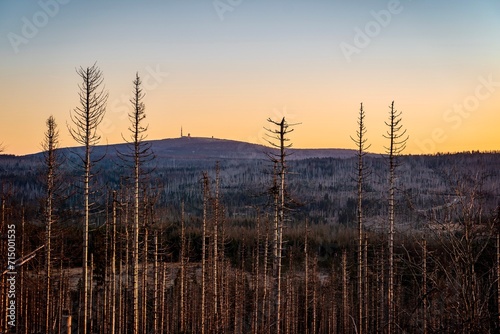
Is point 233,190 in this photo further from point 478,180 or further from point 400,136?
point 478,180

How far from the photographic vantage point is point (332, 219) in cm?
15288

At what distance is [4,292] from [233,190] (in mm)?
176780

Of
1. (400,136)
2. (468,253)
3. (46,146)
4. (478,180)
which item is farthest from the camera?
(400,136)

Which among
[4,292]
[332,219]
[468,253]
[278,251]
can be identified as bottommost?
[332,219]

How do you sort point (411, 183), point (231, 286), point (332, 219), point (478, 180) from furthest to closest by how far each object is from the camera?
point (411, 183) < point (332, 219) < point (231, 286) < point (478, 180)

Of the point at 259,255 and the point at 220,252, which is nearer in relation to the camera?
the point at 220,252

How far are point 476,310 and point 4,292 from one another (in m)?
21.0

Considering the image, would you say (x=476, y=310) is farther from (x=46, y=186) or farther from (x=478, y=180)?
(x=46, y=186)

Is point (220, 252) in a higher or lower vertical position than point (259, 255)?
higher

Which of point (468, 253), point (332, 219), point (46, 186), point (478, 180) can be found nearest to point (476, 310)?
point (468, 253)

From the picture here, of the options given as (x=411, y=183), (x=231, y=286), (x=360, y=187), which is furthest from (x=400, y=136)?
(x=411, y=183)

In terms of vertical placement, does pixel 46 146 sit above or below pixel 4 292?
above

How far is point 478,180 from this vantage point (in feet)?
31.7

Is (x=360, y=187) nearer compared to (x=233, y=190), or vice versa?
(x=360, y=187)
